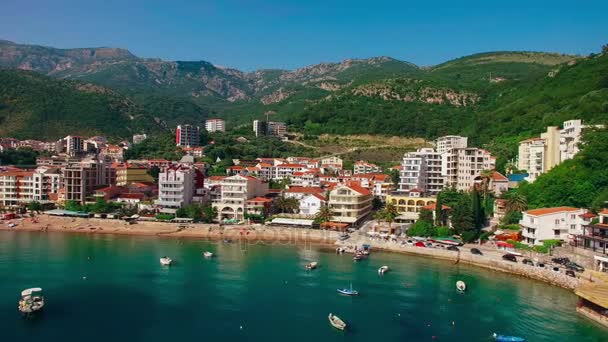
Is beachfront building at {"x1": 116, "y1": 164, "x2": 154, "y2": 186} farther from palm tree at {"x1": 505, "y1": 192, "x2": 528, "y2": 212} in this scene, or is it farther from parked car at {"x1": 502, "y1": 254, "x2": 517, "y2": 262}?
parked car at {"x1": 502, "y1": 254, "x2": 517, "y2": 262}

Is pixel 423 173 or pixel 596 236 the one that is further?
pixel 423 173

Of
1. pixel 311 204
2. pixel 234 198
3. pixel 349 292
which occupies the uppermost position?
pixel 234 198

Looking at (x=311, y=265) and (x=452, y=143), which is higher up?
(x=452, y=143)

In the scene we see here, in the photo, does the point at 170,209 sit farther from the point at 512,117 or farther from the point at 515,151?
the point at 512,117

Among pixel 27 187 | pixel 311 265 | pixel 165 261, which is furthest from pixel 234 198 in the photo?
pixel 27 187

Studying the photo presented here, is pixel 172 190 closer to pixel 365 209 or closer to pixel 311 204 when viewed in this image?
pixel 311 204

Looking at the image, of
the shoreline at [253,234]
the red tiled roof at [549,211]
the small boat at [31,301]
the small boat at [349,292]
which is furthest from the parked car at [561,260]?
the small boat at [31,301]
